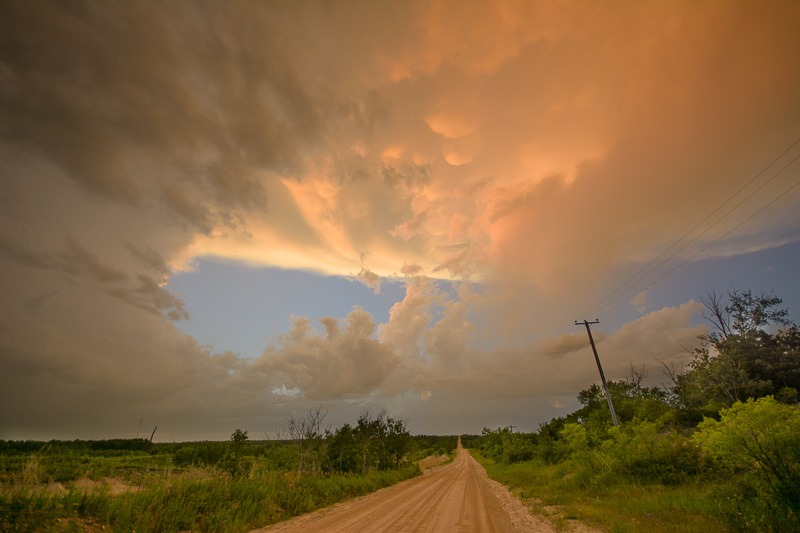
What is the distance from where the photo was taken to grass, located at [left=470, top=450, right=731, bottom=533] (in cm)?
986

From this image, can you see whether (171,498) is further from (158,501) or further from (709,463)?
(709,463)

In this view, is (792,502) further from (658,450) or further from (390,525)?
(390,525)

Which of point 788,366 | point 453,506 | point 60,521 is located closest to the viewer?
point 60,521

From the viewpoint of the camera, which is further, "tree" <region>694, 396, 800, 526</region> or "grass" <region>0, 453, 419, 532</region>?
"tree" <region>694, 396, 800, 526</region>

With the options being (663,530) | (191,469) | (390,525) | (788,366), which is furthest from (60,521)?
(788,366)

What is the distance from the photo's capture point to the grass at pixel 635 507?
32.4 feet

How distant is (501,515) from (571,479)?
10.1m

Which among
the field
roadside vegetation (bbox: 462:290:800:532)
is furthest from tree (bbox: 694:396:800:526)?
the field

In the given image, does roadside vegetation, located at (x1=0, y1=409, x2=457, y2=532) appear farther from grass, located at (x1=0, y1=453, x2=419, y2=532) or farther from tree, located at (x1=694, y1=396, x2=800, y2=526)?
tree, located at (x1=694, y1=396, x2=800, y2=526)

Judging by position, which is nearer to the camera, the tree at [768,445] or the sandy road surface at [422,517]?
the tree at [768,445]

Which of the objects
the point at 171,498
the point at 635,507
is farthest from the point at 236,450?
the point at 635,507

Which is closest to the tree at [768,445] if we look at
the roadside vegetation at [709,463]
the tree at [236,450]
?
the roadside vegetation at [709,463]

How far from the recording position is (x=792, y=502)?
912 cm

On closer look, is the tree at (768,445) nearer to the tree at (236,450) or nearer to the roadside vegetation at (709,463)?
the roadside vegetation at (709,463)
